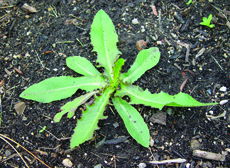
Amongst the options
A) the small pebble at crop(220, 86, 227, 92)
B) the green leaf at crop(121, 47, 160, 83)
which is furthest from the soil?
the green leaf at crop(121, 47, 160, 83)

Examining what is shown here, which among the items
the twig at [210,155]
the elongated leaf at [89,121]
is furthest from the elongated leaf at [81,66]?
the twig at [210,155]

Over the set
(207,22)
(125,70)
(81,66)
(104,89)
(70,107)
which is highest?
(207,22)

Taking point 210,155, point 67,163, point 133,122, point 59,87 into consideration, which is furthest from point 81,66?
point 210,155

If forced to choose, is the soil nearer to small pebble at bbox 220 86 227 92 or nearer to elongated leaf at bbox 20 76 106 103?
small pebble at bbox 220 86 227 92


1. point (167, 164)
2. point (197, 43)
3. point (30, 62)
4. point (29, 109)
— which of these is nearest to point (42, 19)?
point (30, 62)

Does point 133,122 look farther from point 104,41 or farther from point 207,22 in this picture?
point 207,22

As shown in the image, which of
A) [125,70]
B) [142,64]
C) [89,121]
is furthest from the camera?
[125,70]

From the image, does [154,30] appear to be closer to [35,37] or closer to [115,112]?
[115,112]
